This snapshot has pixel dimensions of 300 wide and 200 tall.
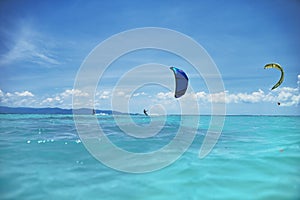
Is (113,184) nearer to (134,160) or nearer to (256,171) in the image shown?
(134,160)

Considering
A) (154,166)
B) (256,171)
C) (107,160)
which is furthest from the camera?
(107,160)

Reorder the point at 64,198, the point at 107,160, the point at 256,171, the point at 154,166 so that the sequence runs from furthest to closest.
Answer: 1. the point at 107,160
2. the point at 154,166
3. the point at 256,171
4. the point at 64,198

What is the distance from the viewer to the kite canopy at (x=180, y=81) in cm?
1299

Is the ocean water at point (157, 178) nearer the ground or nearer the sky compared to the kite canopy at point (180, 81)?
nearer the ground

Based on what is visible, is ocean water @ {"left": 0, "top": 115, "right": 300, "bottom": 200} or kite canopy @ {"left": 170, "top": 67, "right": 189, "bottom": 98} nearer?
ocean water @ {"left": 0, "top": 115, "right": 300, "bottom": 200}

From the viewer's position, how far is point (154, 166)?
8.23 meters

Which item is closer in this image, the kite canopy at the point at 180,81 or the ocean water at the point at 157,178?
the ocean water at the point at 157,178

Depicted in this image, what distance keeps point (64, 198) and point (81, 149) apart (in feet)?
18.9

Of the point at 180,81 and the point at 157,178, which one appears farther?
the point at 180,81

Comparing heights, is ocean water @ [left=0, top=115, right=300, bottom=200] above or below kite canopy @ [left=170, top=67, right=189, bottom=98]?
below

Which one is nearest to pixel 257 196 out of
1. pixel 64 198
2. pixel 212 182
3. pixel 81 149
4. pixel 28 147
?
pixel 212 182

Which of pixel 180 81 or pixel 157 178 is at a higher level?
pixel 180 81

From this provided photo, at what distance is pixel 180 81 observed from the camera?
13281mm

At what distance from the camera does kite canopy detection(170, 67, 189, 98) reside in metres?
13.0
